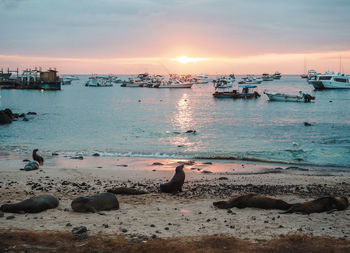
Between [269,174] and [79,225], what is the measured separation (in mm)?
9191

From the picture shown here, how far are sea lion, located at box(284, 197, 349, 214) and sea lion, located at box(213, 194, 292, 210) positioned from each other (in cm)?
29

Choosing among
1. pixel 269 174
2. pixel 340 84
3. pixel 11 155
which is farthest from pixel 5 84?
pixel 269 174

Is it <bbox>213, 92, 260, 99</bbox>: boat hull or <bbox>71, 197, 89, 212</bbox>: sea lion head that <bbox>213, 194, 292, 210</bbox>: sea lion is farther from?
<bbox>213, 92, 260, 99</bbox>: boat hull

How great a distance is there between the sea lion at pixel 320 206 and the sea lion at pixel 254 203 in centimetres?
29

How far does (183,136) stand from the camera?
2823 centimetres

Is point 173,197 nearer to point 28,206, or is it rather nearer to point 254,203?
point 254,203

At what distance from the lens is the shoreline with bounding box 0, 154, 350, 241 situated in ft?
24.6

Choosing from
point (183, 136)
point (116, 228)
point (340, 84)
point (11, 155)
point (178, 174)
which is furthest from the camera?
point (340, 84)

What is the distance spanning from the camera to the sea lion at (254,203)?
9.05m

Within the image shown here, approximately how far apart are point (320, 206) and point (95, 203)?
5110 millimetres

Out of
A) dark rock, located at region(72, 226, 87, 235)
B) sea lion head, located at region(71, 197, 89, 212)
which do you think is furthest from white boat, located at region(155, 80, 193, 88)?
dark rock, located at region(72, 226, 87, 235)

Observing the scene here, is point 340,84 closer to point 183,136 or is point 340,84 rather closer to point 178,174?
point 183,136

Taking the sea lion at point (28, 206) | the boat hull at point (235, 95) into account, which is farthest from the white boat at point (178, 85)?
the sea lion at point (28, 206)

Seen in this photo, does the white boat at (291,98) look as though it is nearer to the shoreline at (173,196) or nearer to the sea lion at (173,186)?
the shoreline at (173,196)
